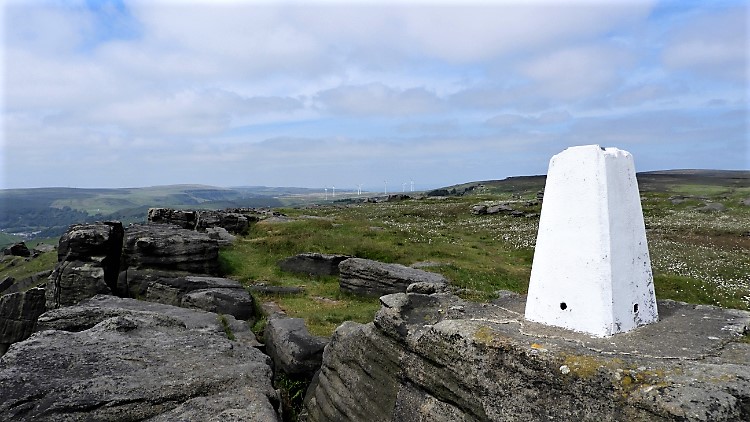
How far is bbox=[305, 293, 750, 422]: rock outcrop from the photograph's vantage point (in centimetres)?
763

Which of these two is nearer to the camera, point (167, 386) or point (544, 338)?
point (544, 338)

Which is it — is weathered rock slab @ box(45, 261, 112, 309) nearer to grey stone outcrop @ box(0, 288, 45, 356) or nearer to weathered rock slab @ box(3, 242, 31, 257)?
grey stone outcrop @ box(0, 288, 45, 356)

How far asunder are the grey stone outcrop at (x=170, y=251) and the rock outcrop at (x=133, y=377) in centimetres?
1345

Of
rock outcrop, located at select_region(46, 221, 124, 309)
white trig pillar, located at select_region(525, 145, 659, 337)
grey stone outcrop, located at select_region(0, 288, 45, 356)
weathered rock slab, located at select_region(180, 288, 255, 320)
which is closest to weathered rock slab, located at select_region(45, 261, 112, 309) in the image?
rock outcrop, located at select_region(46, 221, 124, 309)

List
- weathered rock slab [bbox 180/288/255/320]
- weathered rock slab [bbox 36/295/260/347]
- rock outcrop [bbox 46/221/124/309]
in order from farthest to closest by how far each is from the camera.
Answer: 1. rock outcrop [bbox 46/221/124/309]
2. weathered rock slab [bbox 180/288/255/320]
3. weathered rock slab [bbox 36/295/260/347]

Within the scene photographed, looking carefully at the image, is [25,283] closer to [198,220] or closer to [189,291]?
[189,291]

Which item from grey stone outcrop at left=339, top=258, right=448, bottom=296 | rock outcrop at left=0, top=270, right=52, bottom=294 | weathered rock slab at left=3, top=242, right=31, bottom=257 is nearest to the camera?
grey stone outcrop at left=339, top=258, right=448, bottom=296

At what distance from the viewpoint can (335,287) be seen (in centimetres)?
2905

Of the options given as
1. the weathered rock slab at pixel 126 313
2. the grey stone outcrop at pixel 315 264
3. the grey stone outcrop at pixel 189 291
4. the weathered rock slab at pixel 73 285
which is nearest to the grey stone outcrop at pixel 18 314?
the weathered rock slab at pixel 73 285

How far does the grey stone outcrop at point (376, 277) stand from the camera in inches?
997

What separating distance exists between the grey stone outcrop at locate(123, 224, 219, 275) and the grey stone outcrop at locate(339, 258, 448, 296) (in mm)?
8822

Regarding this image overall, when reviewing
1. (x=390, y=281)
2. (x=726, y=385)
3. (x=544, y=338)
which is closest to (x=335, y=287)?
(x=390, y=281)

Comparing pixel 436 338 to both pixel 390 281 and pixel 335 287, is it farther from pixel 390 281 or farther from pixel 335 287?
pixel 335 287

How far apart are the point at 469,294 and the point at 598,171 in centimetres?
583
